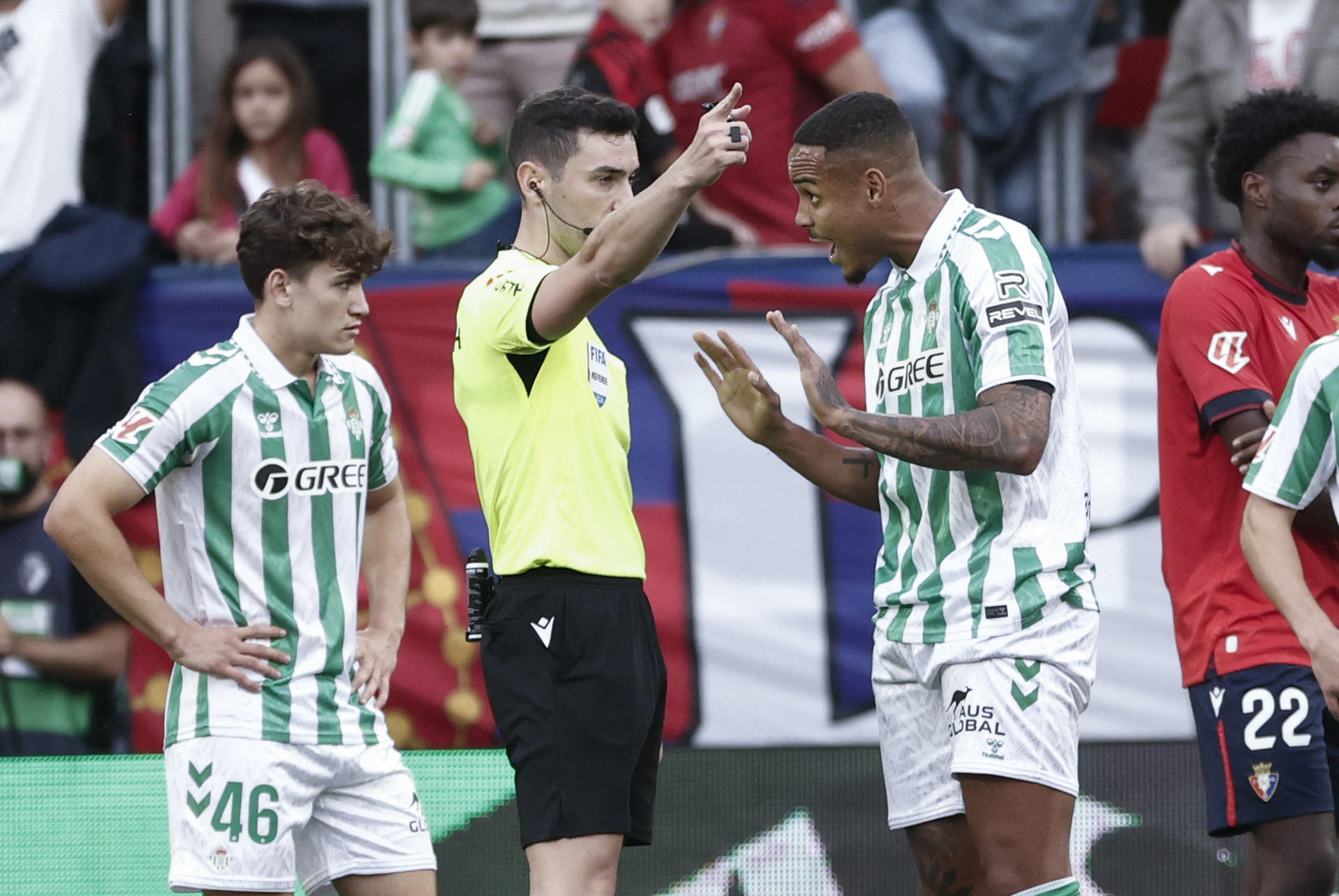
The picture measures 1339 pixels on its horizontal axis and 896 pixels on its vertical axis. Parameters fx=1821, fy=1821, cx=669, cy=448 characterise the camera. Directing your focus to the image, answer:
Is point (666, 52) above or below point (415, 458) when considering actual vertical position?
above

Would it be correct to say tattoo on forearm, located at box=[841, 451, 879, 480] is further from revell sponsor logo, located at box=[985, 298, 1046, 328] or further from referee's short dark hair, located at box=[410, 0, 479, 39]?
referee's short dark hair, located at box=[410, 0, 479, 39]

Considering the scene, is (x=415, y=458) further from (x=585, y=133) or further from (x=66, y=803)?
(x=585, y=133)

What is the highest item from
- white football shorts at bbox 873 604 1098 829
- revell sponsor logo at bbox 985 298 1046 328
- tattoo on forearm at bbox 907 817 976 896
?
→ revell sponsor logo at bbox 985 298 1046 328

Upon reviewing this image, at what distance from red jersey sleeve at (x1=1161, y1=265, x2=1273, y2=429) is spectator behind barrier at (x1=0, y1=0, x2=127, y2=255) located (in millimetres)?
4116

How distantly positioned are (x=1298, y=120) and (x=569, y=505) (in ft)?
6.84

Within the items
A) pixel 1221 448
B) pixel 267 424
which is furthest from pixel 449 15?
pixel 1221 448

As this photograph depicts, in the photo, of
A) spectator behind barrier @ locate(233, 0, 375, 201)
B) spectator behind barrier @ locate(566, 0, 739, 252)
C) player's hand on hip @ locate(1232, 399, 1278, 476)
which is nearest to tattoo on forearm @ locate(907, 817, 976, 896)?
player's hand on hip @ locate(1232, 399, 1278, 476)

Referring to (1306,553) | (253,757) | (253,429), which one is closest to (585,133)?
(253,429)

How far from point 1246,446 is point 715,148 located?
1.52m

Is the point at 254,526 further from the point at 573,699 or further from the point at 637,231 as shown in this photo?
the point at 637,231

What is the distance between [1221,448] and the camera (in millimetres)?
4418

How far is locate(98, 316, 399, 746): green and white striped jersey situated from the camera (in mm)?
4066

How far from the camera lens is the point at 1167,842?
552 cm

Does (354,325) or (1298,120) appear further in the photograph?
(1298,120)
